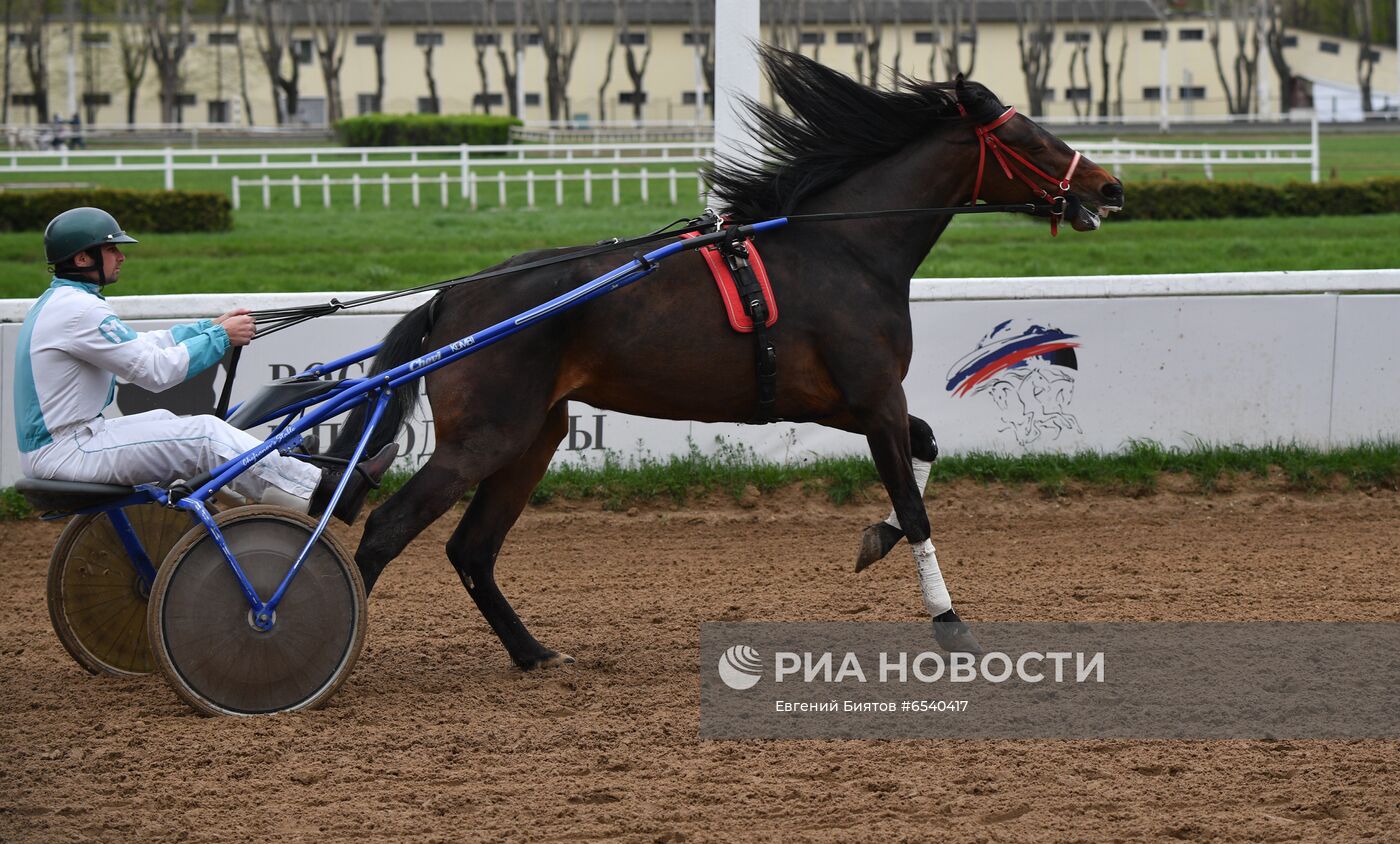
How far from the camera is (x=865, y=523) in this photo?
25.3 feet

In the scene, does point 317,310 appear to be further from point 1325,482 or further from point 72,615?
point 1325,482

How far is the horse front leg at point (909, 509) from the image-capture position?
5.15 metres

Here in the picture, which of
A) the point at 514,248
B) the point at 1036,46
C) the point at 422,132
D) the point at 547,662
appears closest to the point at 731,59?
the point at 547,662

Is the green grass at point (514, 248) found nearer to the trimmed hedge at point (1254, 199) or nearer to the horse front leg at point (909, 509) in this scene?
the trimmed hedge at point (1254, 199)

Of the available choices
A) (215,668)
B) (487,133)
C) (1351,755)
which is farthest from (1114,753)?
(487,133)

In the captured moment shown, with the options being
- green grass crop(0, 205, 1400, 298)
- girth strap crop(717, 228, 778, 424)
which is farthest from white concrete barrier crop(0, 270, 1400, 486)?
green grass crop(0, 205, 1400, 298)

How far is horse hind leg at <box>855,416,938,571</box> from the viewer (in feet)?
17.9

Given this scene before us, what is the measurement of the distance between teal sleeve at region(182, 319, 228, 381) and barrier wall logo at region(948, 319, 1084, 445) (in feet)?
15.2

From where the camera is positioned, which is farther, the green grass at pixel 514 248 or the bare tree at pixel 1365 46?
the bare tree at pixel 1365 46

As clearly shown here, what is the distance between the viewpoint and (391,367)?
17.0 feet

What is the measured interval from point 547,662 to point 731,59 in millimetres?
3917

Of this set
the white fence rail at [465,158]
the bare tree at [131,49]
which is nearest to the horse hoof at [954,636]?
the white fence rail at [465,158]

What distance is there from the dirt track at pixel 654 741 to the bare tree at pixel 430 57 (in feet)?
158

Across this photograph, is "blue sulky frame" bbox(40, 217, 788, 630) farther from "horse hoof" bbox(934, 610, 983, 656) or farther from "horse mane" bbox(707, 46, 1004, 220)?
"horse hoof" bbox(934, 610, 983, 656)
